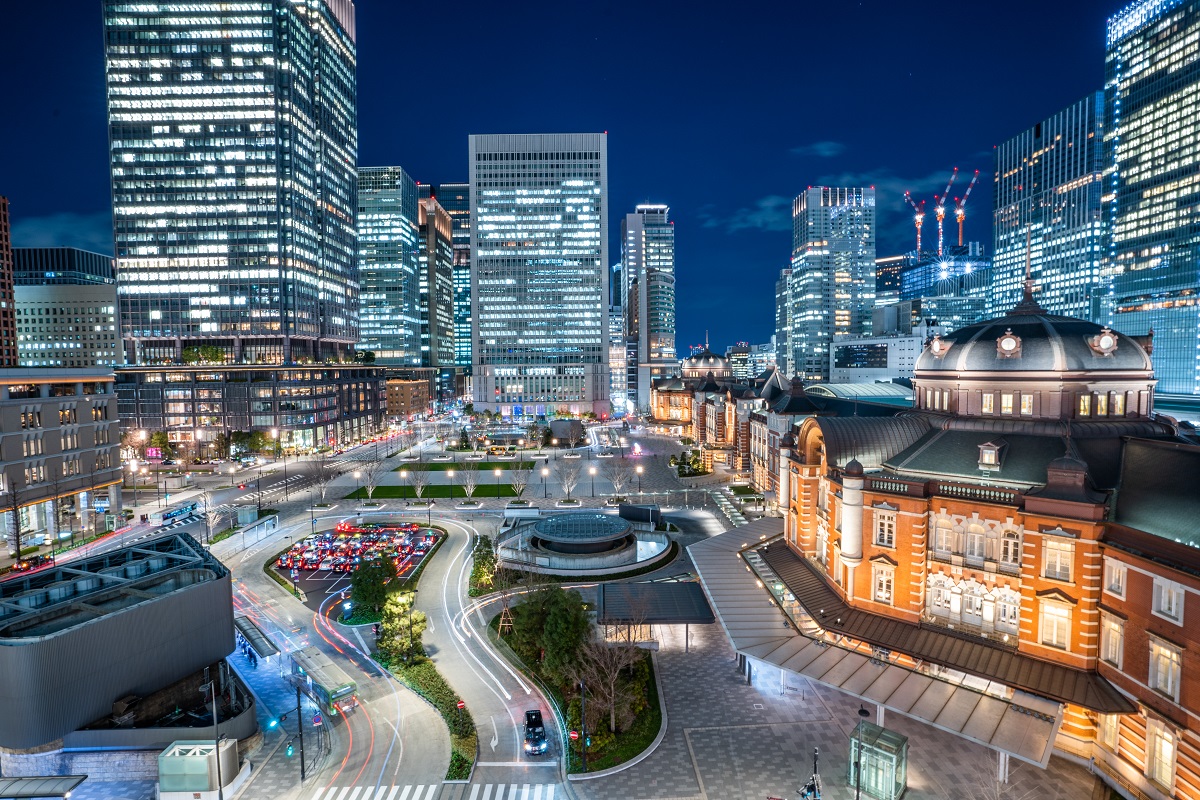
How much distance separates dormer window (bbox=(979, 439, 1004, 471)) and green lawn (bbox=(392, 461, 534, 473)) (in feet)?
267

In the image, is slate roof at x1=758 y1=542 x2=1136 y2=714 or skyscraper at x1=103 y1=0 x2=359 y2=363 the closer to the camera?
slate roof at x1=758 y1=542 x2=1136 y2=714

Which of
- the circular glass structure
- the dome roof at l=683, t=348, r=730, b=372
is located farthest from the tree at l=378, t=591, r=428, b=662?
the dome roof at l=683, t=348, r=730, b=372

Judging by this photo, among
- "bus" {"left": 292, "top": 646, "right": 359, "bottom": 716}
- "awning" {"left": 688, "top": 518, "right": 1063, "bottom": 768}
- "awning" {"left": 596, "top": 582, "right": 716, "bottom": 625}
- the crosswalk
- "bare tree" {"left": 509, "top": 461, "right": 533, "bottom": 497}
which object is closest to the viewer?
"awning" {"left": 688, "top": 518, "right": 1063, "bottom": 768}

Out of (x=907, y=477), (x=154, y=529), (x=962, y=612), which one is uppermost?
(x=907, y=477)

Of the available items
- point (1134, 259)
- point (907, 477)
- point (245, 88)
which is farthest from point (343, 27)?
point (1134, 259)

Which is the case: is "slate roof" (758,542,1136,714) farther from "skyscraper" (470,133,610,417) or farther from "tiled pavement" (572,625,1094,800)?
"skyscraper" (470,133,610,417)

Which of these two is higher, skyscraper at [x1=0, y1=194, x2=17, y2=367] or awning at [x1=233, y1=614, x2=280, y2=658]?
skyscraper at [x1=0, y1=194, x2=17, y2=367]

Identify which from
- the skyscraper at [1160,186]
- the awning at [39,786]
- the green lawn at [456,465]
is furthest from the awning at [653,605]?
the skyscraper at [1160,186]

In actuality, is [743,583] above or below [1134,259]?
below

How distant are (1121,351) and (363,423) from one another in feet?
489

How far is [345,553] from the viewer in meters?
64.2

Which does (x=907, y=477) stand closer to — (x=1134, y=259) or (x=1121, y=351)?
(x=1121, y=351)

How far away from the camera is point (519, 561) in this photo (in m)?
58.6

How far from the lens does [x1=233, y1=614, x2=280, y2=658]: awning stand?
140 ft
